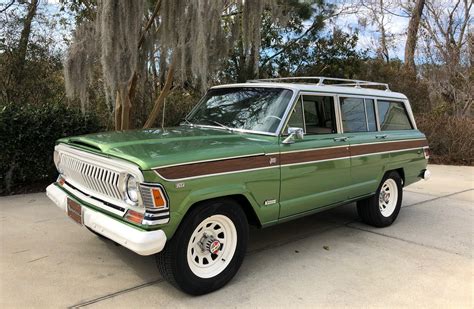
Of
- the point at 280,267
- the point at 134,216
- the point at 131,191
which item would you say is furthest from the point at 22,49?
the point at 280,267

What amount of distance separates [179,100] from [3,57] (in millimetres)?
3771

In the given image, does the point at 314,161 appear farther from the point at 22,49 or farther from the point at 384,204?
the point at 22,49

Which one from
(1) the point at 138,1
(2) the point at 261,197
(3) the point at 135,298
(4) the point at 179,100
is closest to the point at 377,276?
(2) the point at 261,197

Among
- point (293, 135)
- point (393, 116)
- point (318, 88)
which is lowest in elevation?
point (293, 135)

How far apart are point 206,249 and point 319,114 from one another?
2.15 meters

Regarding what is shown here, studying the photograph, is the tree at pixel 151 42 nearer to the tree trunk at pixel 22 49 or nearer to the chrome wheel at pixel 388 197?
the tree trunk at pixel 22 49

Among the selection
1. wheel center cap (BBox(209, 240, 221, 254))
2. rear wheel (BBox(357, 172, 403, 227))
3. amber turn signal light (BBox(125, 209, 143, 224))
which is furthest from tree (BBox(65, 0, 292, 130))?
wheel center cap (BBox(209, 240, 221, 254))

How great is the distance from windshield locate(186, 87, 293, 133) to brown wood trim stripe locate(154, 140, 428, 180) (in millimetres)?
364

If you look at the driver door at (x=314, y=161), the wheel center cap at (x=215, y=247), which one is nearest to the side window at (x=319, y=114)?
the driver door at (x=314, y=161)

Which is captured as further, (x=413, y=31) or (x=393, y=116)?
(x=413, y=31)

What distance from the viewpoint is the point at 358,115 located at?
5.17 meters

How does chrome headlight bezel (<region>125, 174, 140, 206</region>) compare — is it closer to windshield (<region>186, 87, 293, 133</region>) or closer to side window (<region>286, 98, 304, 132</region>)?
windshield (<region>186, 87, 293, 133</region>)

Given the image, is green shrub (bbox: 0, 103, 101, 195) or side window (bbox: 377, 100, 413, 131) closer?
side window (bbox: 377, 100, 413, 131)

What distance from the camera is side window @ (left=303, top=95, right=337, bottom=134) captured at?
4461 mm
